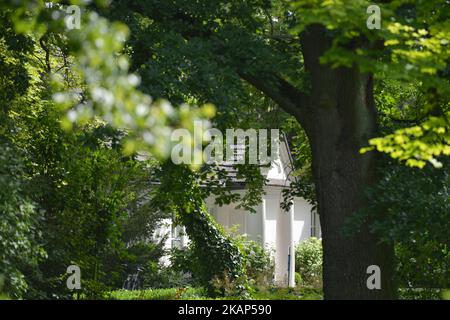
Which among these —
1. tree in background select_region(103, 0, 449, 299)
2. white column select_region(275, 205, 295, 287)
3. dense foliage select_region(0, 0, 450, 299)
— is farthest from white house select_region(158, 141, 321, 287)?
tree in background select_region(103, 0, 449, 299)

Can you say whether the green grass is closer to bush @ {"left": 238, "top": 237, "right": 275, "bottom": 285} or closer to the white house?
bush @ {"left": 238, "top": 237, "right": 275, "bottom": 285}

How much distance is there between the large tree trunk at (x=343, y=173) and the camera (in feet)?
40.0

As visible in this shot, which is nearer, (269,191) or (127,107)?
(127,107)

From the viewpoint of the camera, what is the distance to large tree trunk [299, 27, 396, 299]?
1220cm

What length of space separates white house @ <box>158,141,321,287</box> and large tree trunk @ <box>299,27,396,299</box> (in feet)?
34.9

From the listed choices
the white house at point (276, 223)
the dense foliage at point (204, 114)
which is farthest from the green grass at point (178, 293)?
the white house at point (276, 223)

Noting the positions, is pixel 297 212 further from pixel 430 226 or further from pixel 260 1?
pixel 430 226

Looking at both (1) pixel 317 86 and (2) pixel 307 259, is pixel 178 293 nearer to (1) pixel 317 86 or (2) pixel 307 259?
(1) pixel 317 86

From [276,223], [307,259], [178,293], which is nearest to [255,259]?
[276,223]

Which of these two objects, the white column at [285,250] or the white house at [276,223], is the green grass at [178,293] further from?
the white column at [285,250]

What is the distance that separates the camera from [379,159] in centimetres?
1247
